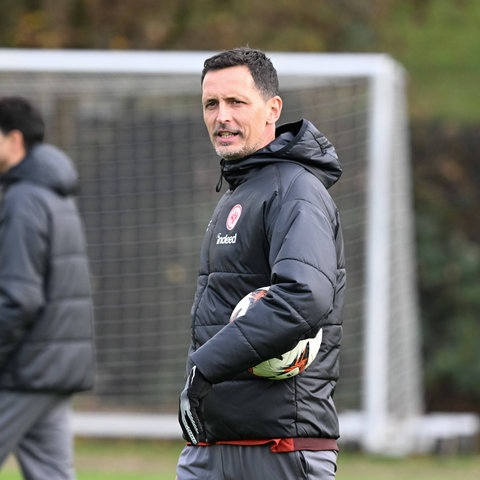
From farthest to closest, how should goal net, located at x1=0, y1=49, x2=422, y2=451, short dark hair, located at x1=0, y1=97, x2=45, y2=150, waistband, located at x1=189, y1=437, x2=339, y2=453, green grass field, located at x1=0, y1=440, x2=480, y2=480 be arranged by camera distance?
goal net, located at x1=0, y1=49, x2=422, y2=451 → green grass field, located at x1=0, y1=440, x2=480, y2=480 → short dark hair, located at x1=0, y1=97, x2=45, y2=150 → waistband, located at x1=189, y1=437, x2=339, y2=453

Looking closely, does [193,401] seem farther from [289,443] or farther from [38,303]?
[38,303]

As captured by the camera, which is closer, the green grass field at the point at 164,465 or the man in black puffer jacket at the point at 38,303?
the man in black puffer jacket at the point at 38,303

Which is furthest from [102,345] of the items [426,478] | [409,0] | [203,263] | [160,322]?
[203,263]

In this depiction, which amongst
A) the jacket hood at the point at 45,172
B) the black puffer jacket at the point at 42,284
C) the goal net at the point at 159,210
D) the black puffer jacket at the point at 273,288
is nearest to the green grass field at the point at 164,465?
the goal net at the point at 159,210

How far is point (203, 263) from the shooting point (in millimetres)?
4441

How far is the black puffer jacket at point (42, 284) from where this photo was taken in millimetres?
6156

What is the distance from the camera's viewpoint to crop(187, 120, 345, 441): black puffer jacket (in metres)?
3.98

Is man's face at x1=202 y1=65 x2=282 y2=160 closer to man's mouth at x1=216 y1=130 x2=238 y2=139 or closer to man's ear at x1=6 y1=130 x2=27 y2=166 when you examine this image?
man's mouth at x1=216 y1=130 x2=238 y2=139

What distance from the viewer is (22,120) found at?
6527 millimetres

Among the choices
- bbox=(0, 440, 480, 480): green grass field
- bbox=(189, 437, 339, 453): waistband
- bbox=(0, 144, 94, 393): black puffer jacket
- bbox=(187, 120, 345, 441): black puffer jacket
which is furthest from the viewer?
bbox=(0, 440, 480, 480): green grass field

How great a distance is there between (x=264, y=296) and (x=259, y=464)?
562 mm

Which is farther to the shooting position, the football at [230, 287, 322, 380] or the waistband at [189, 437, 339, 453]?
the waistband at [189, 437, 339, 453]

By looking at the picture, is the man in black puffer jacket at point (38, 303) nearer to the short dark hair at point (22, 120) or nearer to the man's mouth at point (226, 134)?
the short dark hair at point (22, 120)

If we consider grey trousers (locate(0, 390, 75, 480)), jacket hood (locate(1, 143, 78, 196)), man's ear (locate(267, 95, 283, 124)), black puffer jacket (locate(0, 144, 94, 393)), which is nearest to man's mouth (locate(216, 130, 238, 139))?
man's ear (locate(267, 95, 283, 124))
